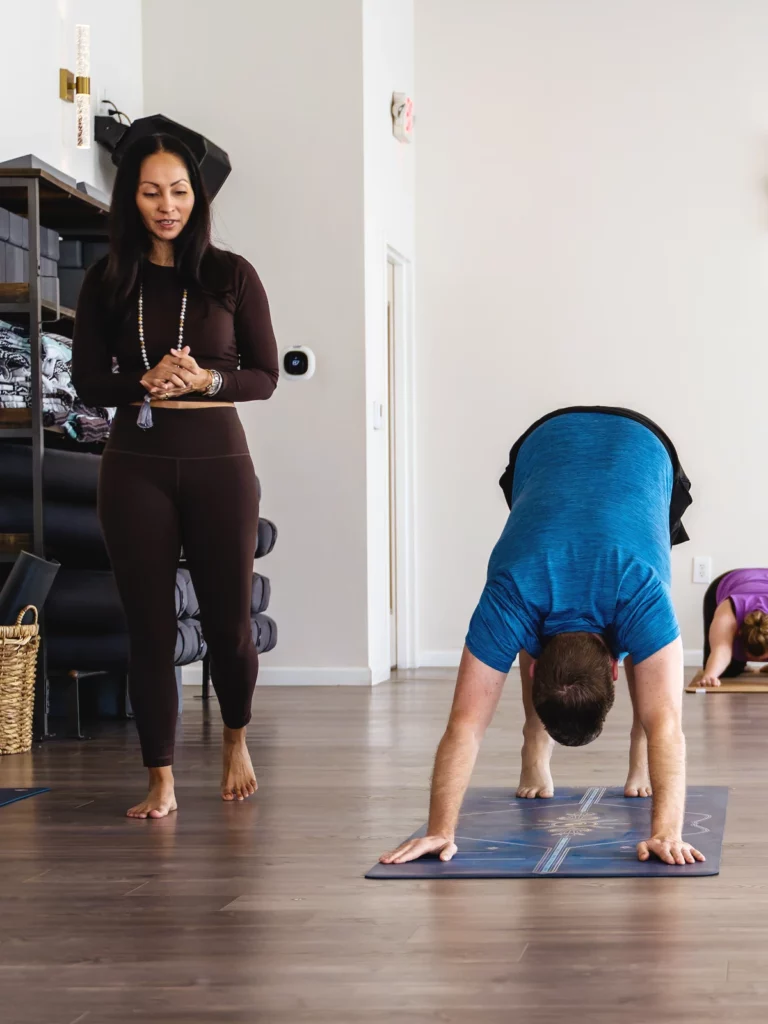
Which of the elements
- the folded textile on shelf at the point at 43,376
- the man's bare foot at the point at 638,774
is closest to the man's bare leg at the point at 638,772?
the man's bare foot at the point at 638,774

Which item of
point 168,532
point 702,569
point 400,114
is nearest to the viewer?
point 168,532

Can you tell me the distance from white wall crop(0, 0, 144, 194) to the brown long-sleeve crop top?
64.8 inches

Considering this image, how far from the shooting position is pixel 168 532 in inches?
118

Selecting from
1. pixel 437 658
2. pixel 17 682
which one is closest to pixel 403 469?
pixel 437 658

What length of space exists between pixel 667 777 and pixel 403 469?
4164 mm

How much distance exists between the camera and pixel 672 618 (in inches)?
97.6

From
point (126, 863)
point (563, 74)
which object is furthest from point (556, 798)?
point (563, 74)

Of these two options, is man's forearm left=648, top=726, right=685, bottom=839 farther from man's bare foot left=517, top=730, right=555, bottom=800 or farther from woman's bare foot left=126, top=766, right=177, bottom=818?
woman's bare foot left=126, top=766, right=177, bottom=818

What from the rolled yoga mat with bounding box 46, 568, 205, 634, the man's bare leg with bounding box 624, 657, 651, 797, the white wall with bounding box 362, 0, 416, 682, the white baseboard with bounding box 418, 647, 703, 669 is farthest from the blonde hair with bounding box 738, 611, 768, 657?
the man's bare leg with bounding box 624, 657, 651, 797

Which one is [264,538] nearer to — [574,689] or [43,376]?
[43,376]

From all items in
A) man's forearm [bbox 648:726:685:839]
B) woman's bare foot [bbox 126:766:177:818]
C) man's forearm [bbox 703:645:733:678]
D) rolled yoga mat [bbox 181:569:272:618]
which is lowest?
man's forearm [bbox 703:645:733:678]

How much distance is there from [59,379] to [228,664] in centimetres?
142

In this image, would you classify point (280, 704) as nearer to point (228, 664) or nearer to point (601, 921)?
point (228, 664)

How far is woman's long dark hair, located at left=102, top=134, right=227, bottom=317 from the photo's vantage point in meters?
3.00
